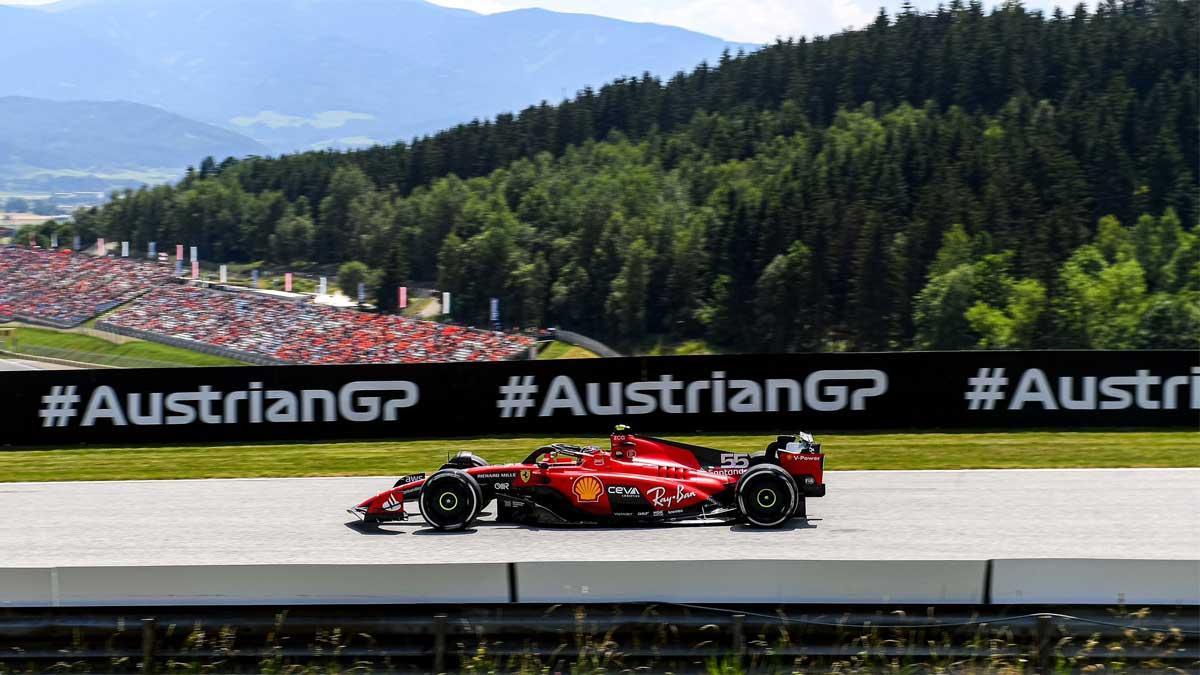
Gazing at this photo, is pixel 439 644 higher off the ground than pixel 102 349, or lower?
lower

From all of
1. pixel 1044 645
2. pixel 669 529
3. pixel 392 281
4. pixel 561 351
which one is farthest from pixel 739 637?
pixel 392 281

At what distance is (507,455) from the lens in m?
16.5

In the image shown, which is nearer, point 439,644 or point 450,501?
point 439,644

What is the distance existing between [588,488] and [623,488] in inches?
12.8

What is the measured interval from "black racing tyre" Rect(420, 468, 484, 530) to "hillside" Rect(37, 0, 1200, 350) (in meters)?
56.3

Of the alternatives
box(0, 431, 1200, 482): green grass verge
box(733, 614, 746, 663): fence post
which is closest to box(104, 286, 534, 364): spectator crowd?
box(0, 431, 1200, 482): green grass verge

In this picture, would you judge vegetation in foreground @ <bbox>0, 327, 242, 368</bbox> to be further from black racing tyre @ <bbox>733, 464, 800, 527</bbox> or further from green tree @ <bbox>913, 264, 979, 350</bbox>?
black racing tyre @ <bbox>733, 464, 800, 527</bbox>

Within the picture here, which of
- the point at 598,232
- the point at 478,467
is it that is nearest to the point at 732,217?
the point at 598,232

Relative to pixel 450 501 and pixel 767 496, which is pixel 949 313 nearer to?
pixel 767 496

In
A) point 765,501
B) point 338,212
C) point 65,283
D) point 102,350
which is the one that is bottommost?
point 765,501

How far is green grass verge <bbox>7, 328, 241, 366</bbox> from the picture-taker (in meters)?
57.7

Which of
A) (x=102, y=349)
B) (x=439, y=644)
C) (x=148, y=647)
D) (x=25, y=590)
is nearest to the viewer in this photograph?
(x=439, y=644)

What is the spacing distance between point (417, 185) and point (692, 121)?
26.8m

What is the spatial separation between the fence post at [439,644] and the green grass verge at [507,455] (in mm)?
8221
